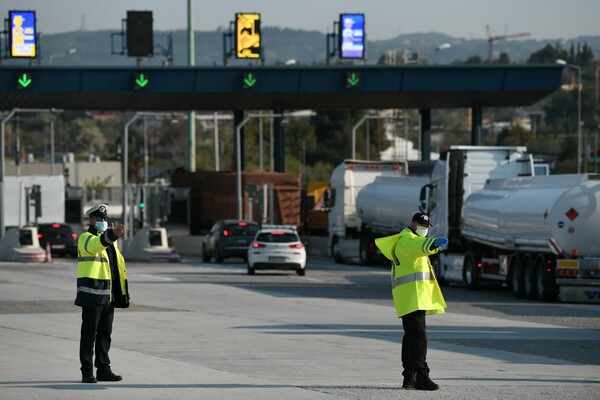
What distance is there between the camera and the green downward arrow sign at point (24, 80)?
55.7 meters

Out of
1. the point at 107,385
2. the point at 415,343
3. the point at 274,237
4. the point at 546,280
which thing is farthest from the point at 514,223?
the point at 107,385

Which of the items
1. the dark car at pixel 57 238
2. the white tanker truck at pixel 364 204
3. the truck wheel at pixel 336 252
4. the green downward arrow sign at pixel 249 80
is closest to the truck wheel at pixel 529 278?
the white tanker truck at pixel 364 204

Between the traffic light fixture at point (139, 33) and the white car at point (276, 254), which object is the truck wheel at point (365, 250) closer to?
the white car at point (276, 254)

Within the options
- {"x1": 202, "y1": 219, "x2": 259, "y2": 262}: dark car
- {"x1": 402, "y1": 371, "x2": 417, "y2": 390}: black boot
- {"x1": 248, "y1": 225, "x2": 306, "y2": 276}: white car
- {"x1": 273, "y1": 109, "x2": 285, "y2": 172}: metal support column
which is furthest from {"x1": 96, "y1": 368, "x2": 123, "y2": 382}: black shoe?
{"x1": 273, "y1": 109, "x2": 285, "y2": 172}: metal support column

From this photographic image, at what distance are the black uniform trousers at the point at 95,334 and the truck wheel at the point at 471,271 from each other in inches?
878

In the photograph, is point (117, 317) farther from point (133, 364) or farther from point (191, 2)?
point (191, 2)

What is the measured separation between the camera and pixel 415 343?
14648 mm

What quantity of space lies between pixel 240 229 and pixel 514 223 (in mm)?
20741

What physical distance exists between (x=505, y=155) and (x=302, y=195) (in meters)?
34.2

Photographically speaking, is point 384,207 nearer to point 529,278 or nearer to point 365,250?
point 365,250

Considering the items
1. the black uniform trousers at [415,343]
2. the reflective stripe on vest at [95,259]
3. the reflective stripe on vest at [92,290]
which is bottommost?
the black uniform trousers at [415,343]

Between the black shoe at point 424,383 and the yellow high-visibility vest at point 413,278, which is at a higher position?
the yellow high-visibility vest at point 413,278

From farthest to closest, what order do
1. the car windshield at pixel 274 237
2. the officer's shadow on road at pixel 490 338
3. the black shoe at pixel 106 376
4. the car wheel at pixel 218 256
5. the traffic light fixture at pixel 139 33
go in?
the traffic light fixture at pixel 139 33 → the car wheel at pixel 218 256 → the car windshield at pixel 274 237 → the officer's shadow on road at pixel 490 338 → the black shoe at pixel 106 376

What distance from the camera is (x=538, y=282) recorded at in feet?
105
